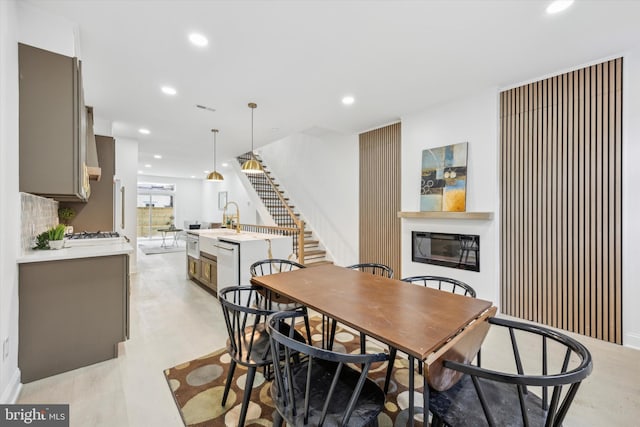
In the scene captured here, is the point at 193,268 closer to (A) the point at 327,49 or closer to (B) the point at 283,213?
(B) the point at 283,213

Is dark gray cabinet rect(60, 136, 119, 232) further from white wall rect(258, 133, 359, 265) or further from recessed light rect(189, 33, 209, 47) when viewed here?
white wall rect(258, 133, 359, 265)

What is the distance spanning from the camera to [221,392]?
1.98 m

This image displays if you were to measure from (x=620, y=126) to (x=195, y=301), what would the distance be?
5.20 m

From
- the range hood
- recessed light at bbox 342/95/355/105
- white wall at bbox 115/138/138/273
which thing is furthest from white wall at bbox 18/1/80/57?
white wall at bbox 115/138/138/273

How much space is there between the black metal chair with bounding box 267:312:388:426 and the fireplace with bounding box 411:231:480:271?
280 cm

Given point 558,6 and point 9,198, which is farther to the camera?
point 558,6

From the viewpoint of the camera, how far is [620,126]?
266 cm

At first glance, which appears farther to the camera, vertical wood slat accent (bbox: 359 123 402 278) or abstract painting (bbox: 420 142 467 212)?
vertical wood slat accent (bbox: 359 123 402 278)

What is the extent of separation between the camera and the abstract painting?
3635mm

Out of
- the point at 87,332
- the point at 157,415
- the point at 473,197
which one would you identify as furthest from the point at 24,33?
the point at 473,197

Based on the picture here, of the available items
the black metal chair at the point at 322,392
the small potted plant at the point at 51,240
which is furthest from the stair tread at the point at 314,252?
the black metal chair at the point at 322,392

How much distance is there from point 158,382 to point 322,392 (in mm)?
1531

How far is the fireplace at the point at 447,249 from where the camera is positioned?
141 inches

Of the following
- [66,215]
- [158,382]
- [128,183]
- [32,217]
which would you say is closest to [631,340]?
[158,382]
